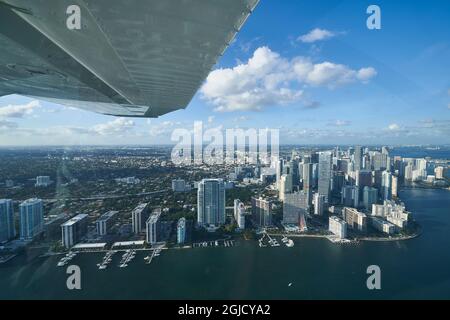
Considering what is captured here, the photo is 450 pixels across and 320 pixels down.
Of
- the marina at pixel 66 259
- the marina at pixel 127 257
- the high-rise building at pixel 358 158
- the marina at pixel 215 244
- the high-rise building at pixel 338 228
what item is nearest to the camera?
the marina at pixel 66 259

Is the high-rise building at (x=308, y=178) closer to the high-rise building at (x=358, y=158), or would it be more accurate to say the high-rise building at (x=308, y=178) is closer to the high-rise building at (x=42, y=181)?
the high-rise building at (x=358, y=158)

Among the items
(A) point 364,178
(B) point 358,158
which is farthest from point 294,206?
(B) point 358,158

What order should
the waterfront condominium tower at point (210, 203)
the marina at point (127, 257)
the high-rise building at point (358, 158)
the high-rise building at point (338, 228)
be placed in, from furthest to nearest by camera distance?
1. the high-rise building at point (358, 158)
2. the waterfront condominium tower at point (210, 203)
3. the high-rise building at point (338, 228)
4. the marina at point (127, 257)

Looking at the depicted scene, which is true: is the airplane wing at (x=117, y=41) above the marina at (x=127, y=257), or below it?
above

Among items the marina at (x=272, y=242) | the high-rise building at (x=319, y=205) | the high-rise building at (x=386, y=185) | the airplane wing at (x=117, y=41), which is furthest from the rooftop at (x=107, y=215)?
the high-rise building at (x=386, y=185)

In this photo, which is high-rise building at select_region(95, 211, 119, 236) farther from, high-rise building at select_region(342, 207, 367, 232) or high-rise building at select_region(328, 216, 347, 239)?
high-rise building at select_region(342, 207, 367, 232)

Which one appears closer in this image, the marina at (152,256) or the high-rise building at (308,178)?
the marina at (152,256)

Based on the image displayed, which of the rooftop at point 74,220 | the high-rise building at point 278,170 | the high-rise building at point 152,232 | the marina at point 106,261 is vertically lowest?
the marina at point 106,261

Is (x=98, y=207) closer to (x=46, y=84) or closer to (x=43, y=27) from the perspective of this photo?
(x=46, y=84)
